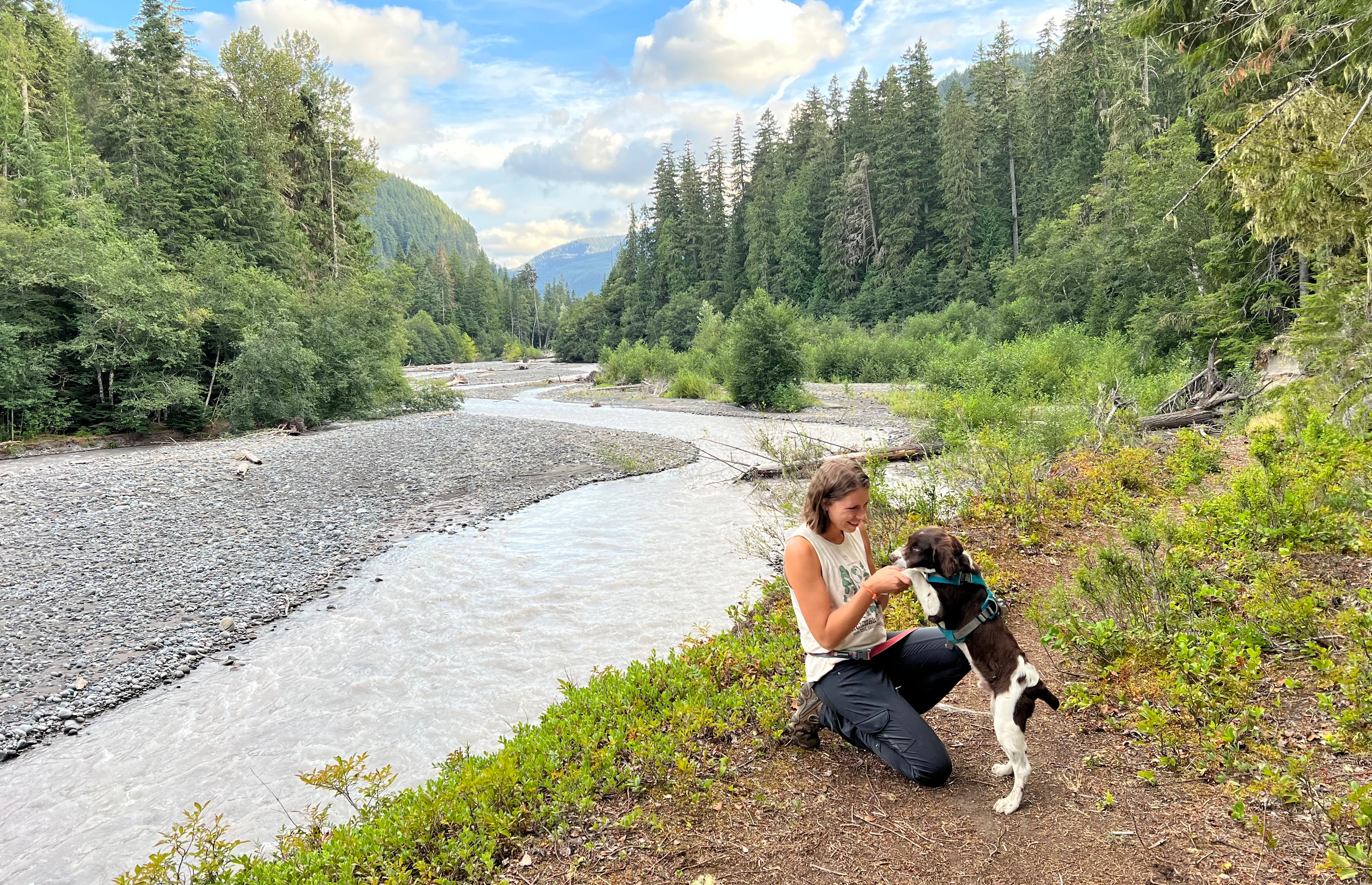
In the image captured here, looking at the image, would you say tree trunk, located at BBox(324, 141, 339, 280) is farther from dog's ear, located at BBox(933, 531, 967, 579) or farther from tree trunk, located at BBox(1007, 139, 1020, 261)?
tree trunk, located at BBox(1007, 139, 1020, 261)

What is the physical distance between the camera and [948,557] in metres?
3.01

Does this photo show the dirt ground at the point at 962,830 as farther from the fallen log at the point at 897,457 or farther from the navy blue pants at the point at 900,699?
the fallen log at the point at 897,457

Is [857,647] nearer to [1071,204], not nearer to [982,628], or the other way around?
[982,628]

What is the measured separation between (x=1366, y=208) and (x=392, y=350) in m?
30.5

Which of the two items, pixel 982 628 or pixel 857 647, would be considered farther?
pixel 857 647

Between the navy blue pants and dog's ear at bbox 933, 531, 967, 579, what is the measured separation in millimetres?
660

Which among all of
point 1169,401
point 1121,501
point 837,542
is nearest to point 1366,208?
point 1121,501

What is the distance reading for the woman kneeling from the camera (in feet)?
10.7

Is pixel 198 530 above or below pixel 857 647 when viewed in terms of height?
below

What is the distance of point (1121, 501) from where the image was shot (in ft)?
24.7

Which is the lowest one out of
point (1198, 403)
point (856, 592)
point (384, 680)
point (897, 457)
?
point (384, 680)

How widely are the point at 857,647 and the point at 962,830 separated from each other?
0.89m

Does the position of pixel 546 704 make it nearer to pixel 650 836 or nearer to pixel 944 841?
pixel 650 836

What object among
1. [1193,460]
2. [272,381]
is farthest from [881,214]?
[1193,460]
